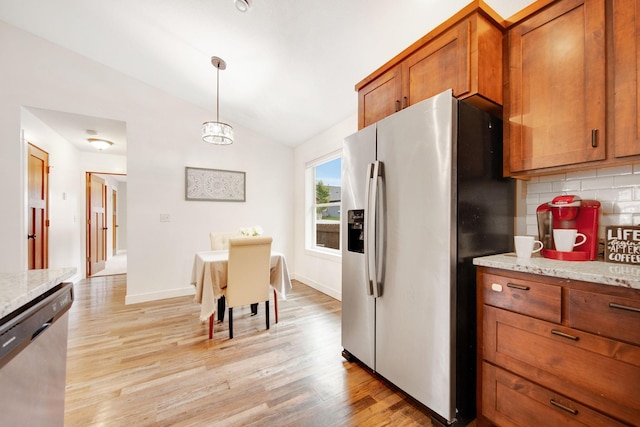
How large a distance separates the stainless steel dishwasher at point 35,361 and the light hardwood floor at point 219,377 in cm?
85

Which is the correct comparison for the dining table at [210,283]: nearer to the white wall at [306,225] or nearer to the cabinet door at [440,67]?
the white wall at [306,225]

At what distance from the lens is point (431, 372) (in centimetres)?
140

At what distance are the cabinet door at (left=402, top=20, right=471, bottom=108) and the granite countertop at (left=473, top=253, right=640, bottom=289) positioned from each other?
0.94 metres

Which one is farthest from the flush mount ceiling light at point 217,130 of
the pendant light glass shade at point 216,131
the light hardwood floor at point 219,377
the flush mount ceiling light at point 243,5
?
the light hardwood floor at point 219,377

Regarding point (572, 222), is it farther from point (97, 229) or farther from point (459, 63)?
point (97, 229)

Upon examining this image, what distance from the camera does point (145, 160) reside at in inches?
139

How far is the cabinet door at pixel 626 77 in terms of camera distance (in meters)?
1.13

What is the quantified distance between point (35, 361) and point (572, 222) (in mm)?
2376

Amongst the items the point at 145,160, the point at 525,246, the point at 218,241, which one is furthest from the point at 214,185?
the point at 525,246

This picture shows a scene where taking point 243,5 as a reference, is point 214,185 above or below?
below

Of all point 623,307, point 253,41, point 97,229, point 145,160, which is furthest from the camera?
point 97,229

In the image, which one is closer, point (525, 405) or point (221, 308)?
point (525, 405)

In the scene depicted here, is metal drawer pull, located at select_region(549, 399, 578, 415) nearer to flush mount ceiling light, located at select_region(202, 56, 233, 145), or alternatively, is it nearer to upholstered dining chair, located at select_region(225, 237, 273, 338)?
upholstered dining chair, located at select_region(225, 237, 273, 338)

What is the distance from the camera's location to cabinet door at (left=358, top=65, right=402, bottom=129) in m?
1.85
